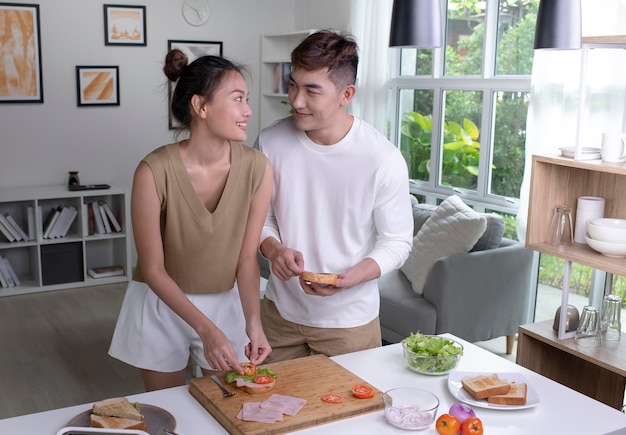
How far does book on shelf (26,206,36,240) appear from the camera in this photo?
5.36 m

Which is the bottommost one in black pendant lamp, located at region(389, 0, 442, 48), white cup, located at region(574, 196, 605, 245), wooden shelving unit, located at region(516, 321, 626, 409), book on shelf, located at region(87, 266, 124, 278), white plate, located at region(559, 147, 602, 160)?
book on shelf, located at region(87, 266, 124, 278)

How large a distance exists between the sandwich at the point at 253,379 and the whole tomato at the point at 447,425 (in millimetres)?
415

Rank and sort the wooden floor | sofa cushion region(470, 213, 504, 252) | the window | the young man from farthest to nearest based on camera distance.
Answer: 1. the window
2. sofa cushion region(470, 213, 504, 252)
3. the wooden floor
4. the young man

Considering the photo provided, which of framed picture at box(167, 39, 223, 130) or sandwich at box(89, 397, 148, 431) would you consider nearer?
sandwich at box(89, 397, 148, 431)

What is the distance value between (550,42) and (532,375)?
120cm

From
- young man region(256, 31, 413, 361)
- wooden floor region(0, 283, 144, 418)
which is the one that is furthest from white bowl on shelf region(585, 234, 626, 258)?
wooden floor region(0, 283, 144, 418)

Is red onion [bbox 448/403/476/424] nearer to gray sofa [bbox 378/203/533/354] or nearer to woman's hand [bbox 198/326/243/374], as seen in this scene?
woman's hand [bbox 198/326/243/374]

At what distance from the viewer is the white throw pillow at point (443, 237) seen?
3988 millimetres

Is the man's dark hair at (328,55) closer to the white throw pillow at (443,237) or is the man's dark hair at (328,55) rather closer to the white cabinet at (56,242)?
the white throw pillow at (443,237)

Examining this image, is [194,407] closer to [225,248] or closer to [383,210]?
[225,248]

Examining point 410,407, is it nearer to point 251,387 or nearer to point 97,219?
point 251,387

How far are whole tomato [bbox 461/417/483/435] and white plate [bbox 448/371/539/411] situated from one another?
0.47ft

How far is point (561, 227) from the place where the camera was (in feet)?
9.70

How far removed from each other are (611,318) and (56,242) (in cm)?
391
